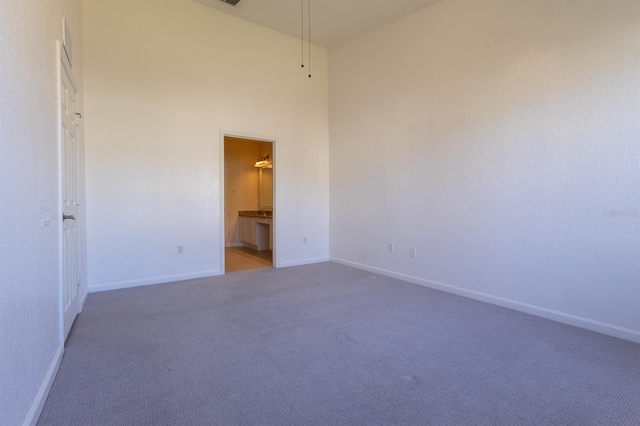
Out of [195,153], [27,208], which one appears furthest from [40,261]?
[195,153]

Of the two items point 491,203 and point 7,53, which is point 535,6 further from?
point 7,53

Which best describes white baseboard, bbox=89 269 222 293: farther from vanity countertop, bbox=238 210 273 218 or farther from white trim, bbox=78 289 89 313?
vanity countertop, bbox=238 210 273 218

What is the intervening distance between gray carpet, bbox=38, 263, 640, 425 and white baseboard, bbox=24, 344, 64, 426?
42 mm

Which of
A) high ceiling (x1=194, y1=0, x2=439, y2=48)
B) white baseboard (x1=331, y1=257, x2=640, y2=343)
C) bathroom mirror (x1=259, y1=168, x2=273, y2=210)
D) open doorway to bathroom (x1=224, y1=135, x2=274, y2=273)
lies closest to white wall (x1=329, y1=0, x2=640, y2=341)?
white baseboard (x1=331, y1=257, x2=640, y2=343)

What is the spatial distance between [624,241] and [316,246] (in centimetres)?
396

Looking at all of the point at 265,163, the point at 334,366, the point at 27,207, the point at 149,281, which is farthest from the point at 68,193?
the point at 265,163

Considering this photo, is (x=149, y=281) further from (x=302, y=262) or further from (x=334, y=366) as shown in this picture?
(x=334, y=366)

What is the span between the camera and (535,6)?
303cm

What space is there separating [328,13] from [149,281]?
4342 millimetres

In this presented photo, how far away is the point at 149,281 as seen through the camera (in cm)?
406

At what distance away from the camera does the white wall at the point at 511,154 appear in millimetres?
2613

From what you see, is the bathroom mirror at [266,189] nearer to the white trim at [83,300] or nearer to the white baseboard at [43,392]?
the white trim at [83,300]

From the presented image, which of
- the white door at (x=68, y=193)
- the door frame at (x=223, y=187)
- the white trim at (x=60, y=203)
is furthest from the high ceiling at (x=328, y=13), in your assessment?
the white trim at (x=60, y=203)

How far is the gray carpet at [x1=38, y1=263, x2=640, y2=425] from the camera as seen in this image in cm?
163
